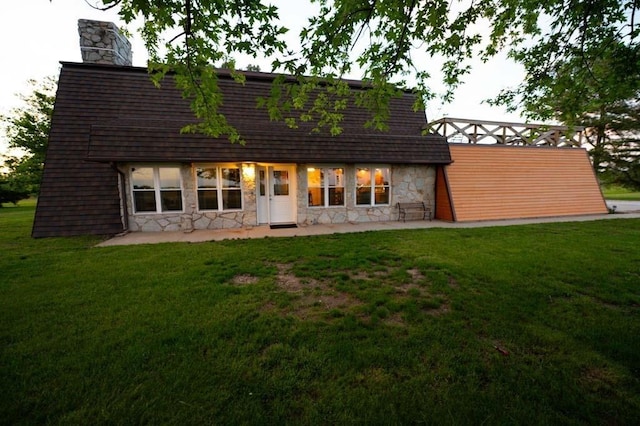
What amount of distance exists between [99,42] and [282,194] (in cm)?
990

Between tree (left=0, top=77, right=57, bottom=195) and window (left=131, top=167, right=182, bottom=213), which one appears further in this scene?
tree (left=0, top=77, right=57, bottom=195)

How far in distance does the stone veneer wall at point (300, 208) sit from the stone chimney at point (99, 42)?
577 cm

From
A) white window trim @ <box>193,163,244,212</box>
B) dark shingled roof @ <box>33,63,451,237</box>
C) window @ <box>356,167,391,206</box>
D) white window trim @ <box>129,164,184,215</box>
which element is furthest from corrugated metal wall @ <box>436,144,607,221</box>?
white window trim @ <box>129,164,184,215</box>

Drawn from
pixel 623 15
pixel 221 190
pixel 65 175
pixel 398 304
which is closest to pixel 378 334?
pixel 398 304

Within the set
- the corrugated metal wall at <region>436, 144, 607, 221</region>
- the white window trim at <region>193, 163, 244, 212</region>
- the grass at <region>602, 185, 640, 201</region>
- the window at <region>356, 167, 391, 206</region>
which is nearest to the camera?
the white window trim at <region>193, 163, 244, 212</region>

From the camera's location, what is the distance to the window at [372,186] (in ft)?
34.6

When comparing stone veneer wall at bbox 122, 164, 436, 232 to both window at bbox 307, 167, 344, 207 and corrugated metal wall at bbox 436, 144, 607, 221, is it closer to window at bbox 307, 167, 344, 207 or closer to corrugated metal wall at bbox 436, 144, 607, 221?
window at bbox 307, 167, 344, 207

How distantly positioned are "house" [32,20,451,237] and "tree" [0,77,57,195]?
46.2 feet

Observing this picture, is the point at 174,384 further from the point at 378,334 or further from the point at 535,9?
the point at 535,9

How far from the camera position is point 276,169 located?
1011 cm

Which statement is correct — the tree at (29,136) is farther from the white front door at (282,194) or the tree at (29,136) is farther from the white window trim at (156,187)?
the white front door at (282,194)

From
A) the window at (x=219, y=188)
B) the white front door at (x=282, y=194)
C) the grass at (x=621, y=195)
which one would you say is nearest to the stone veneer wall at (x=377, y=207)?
the white front door at (x=282, y=194)

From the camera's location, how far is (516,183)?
11352 mm

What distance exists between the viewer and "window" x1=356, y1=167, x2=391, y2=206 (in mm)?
10539
